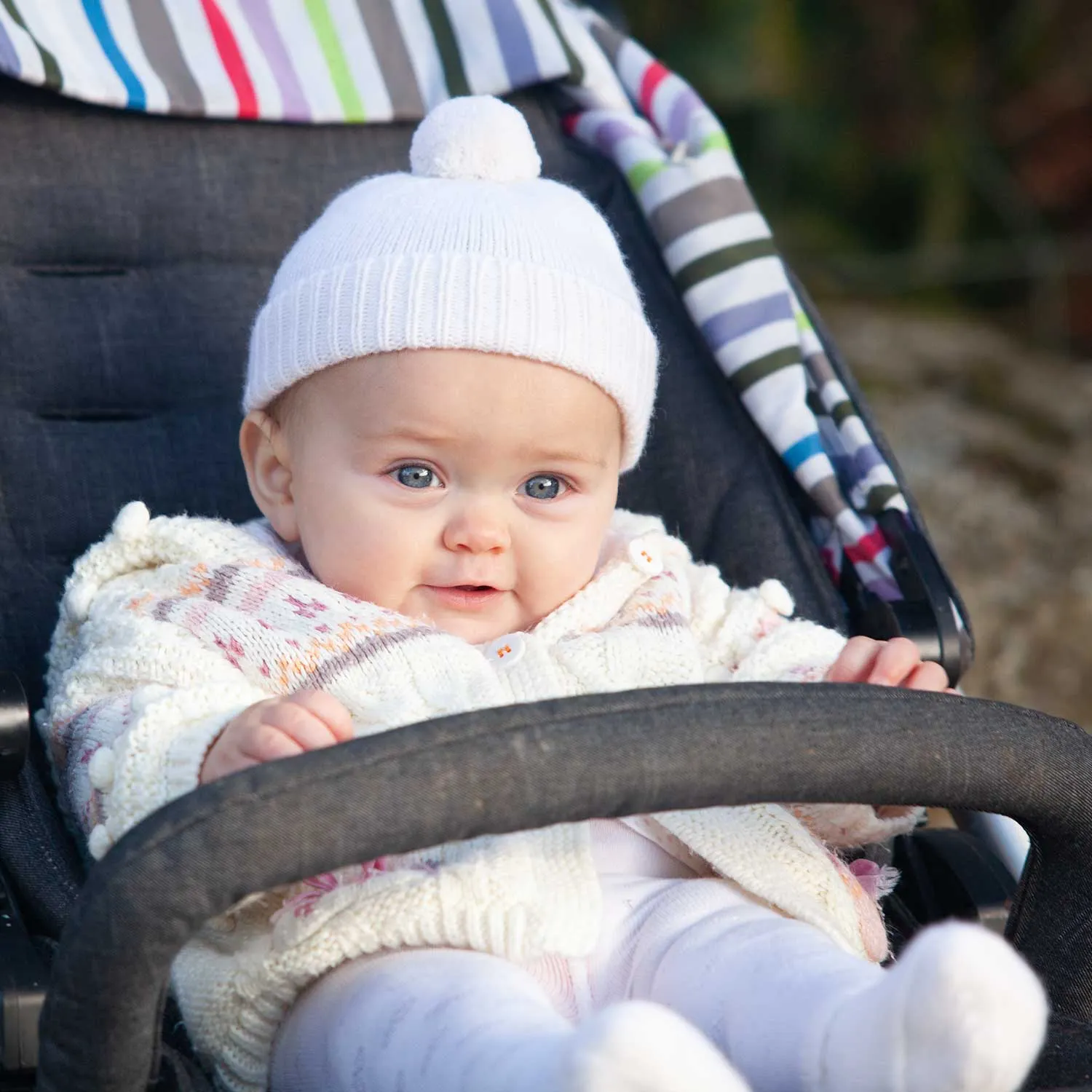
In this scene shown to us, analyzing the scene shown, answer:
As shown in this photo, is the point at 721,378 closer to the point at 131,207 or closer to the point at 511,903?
the point at 131,207

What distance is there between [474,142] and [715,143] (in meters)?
0.52

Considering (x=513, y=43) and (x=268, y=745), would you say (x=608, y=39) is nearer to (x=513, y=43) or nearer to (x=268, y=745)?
(x=513, y=43)

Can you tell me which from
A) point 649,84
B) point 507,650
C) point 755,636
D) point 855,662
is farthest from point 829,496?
point 649,84

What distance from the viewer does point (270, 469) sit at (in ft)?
5.35

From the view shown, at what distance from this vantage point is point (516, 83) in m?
2.07

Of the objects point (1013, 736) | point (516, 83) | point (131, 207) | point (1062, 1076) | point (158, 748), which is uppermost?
point (516, 83)

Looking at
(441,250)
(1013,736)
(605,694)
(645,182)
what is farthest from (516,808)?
(645,182)

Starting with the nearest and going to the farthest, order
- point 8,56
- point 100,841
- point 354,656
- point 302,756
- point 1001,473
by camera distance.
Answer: point 302,756
point 100,841
point 354,656
point 8,56
point 1001,473

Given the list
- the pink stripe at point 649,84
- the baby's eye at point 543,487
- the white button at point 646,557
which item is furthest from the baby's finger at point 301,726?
the pink stripe at point 649,84

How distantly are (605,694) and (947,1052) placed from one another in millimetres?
316

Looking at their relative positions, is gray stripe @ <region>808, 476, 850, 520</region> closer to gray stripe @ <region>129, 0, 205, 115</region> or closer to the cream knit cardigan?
the cream knit cardigan

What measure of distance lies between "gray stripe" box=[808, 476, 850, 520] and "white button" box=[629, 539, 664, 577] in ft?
0.98

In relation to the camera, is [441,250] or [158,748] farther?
[441,250]

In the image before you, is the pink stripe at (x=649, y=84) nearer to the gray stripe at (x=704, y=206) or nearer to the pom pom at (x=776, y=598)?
the gray stripe at (x=704, y=206)
